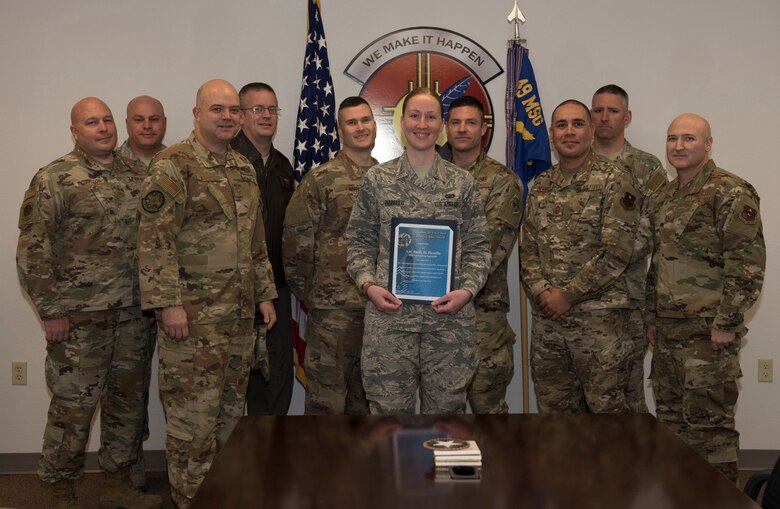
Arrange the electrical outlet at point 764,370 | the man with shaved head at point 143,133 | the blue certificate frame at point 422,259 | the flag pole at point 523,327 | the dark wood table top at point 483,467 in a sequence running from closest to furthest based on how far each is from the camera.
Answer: the dark wood table top at point 483,467
the blue certificate frame at point 422,259
the man with shaved head at point 143,133
the flag pole at point 523,327
the electrical outlet at point 764,370

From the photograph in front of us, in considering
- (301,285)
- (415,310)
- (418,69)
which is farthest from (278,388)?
(418,69)

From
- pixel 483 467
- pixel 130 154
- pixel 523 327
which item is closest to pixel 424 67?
pixel 523 327

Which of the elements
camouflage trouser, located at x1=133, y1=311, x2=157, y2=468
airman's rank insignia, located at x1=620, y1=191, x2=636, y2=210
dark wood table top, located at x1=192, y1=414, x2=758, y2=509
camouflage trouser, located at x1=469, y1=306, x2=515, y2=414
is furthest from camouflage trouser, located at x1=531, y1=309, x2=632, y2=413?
camouflage trouser, located at x1=133, y1=311, x2=157, y2=468

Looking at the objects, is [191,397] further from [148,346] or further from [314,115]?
[314,115]

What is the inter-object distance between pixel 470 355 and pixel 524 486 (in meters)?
1.30

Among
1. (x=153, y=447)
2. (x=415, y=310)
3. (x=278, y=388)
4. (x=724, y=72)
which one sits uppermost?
(x=724, y=72)

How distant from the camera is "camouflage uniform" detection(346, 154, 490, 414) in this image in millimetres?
3021

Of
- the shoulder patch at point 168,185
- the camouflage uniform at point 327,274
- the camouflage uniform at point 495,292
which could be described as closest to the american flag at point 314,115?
the camouflage uniform at point 327,274

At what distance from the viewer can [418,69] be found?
187 inches

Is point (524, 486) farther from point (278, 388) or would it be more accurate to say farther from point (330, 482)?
point (278, 388)

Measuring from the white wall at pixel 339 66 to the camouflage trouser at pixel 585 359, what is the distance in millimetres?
1455

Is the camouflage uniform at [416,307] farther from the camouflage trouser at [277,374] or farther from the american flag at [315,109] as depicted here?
the american flag at [315,109]

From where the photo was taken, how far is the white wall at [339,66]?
4.58 m

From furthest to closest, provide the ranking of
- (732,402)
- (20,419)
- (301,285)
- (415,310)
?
1. (20,419)
2. (301,285)
3. (732,402)
4. (415,310)
